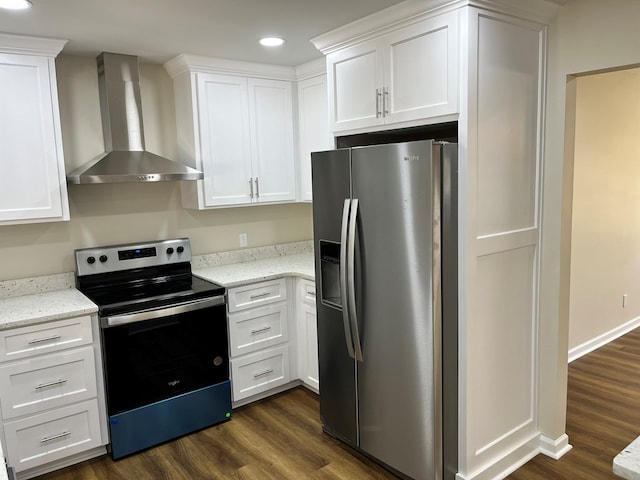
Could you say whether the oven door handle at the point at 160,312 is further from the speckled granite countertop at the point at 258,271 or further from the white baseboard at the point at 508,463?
the white baseboard at the point at 508,463

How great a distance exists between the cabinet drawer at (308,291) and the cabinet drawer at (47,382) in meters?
1.35

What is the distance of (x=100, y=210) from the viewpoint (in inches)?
128

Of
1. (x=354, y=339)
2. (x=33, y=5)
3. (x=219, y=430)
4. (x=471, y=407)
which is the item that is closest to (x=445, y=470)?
(x=471, y=407)

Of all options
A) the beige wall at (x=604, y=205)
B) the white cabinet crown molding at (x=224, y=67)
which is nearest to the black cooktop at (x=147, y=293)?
the white cabinet crown molding at (x=224, y=67)

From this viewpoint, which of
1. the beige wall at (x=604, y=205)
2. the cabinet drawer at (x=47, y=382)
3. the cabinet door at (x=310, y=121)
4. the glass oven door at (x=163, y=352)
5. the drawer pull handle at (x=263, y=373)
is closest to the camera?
the cabinet drawer at (x=47, y=382)

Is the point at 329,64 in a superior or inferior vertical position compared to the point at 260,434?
superior

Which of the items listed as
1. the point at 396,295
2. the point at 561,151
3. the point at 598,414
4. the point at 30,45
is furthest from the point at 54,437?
the point at 598,414

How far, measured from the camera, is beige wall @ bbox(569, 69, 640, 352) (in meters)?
3.81

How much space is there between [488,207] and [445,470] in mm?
1275

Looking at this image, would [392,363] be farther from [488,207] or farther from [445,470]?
[488,207]

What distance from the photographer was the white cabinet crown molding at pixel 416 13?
2.15 meters

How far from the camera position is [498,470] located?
253cm

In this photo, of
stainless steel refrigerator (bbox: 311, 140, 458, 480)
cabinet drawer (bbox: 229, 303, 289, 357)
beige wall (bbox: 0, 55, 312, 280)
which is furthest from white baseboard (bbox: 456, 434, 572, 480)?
beige wall (bbox: 0, 55, 312, 280)

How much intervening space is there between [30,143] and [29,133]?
5 cm
